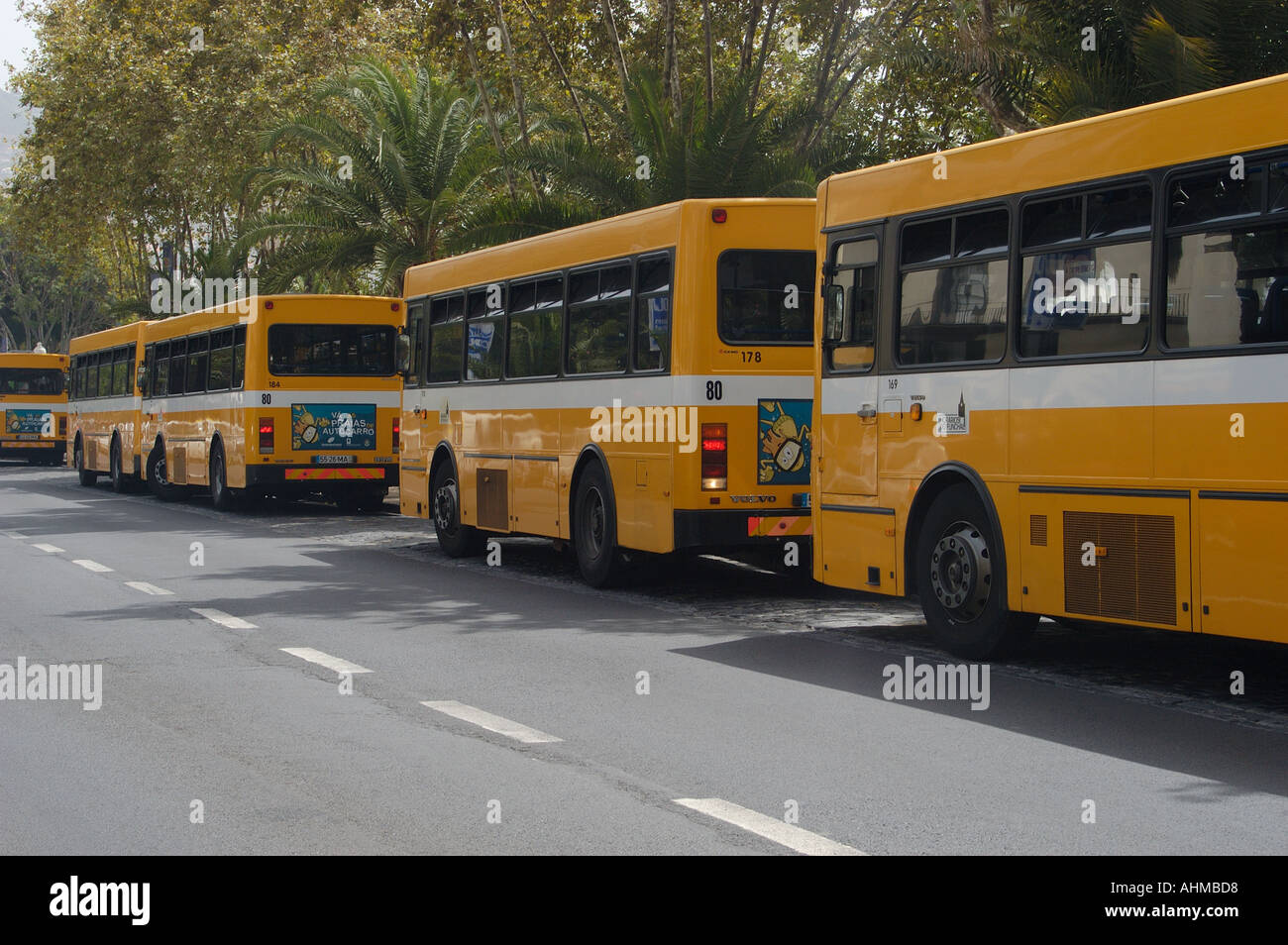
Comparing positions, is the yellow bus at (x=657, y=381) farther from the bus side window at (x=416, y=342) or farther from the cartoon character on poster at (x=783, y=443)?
the bus side window at (x=416, y=342)

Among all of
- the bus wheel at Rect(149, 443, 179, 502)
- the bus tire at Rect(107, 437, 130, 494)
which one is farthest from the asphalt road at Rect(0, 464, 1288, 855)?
the bus tire at Rect(107, 437, 130, 494)

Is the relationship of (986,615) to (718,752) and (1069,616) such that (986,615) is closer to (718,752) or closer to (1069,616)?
(1069,616)

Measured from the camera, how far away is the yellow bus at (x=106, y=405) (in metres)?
34.7

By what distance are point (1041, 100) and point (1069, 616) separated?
10446 mm

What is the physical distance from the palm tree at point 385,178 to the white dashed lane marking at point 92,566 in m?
12.6

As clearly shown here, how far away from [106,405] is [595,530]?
23.9 meters

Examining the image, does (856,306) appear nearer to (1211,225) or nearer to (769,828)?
(1211,225)

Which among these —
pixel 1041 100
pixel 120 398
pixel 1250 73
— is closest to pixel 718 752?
pixel 1250 73

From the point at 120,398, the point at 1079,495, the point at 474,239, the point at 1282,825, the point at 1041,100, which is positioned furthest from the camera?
the point at 120,398

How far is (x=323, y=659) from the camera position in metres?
11.2

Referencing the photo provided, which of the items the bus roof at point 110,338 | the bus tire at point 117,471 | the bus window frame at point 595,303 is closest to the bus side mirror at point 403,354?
the bus window frame at point 595,303
